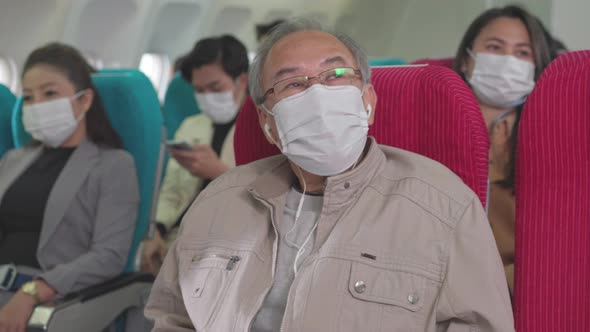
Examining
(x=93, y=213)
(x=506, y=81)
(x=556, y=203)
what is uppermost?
(x=506, y=81)

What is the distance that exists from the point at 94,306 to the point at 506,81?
1635 millimetres

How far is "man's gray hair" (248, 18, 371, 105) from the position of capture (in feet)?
5.89

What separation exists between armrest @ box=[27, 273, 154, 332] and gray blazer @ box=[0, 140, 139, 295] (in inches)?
3.2

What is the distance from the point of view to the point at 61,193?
2.62m

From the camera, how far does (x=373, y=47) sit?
11844 millimetres

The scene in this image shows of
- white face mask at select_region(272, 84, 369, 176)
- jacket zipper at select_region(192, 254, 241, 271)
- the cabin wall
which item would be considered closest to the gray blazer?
jacket zipper at select_region(192, 254, 241, 271)

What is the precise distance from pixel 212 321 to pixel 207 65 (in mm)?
2066

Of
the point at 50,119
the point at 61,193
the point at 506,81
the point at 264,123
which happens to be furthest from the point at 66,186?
the point at 506,81

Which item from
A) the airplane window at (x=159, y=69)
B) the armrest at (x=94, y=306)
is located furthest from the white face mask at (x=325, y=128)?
the airplane window at (x=159, y=69)

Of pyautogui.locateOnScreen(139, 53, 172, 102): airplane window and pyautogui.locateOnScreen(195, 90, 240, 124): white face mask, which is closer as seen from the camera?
pyautogui.locateOnScreen(195, 90, 240, 124): white face mask

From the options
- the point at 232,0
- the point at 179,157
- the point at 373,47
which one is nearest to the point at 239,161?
the point at 179,157

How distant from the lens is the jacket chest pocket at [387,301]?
1.44m

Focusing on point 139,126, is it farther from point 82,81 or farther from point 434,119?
point 434,119

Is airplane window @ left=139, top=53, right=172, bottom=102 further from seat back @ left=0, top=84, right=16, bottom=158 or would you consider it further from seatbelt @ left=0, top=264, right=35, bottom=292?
seatbelt @ left=0, top=264, right=35, bottom=292
